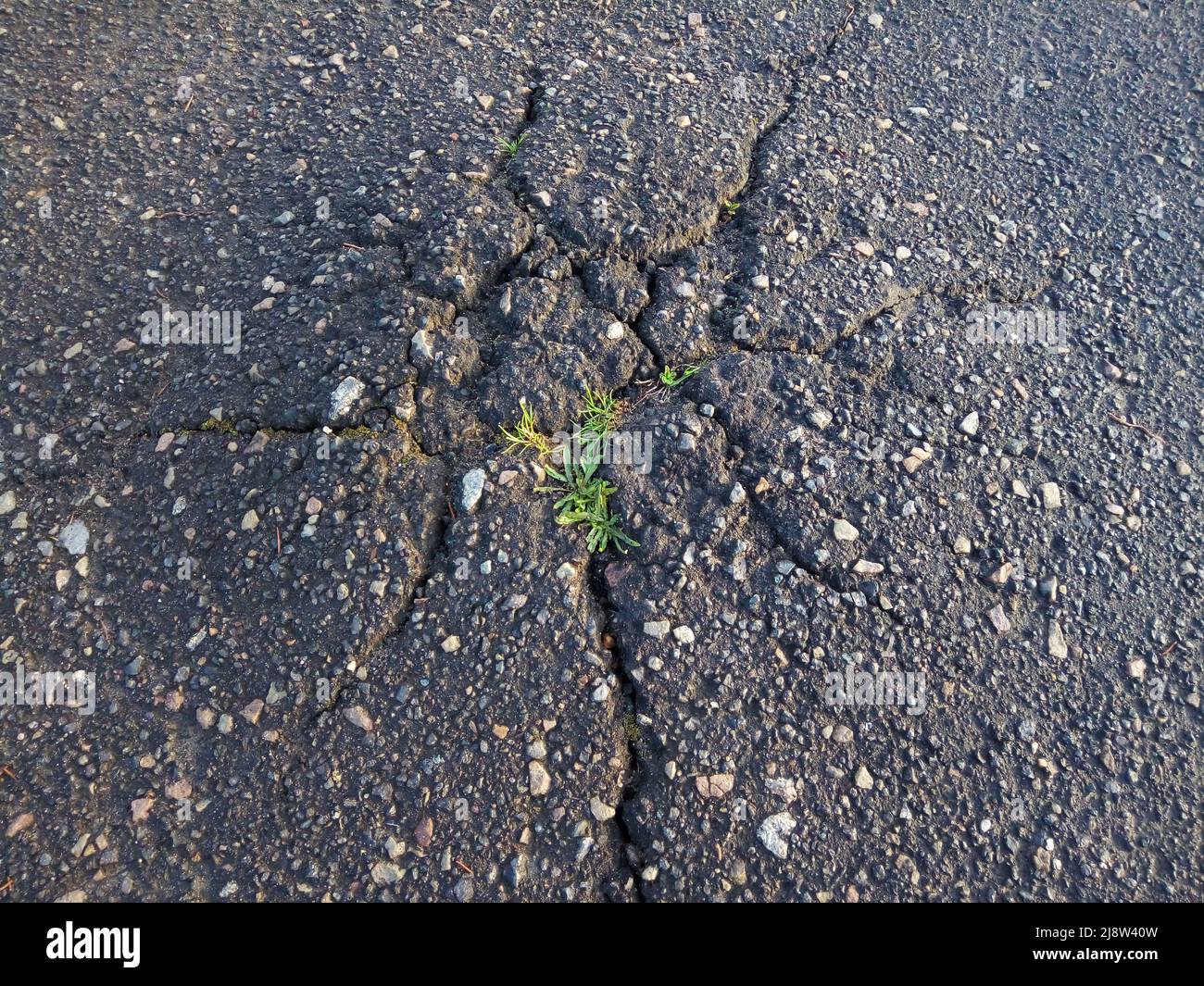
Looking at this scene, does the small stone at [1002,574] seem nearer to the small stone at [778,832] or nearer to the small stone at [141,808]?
the small stone at [778,832]

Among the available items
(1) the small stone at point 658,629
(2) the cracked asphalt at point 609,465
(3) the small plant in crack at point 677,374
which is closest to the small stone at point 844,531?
(2) the cracked asphalt at point 609,465

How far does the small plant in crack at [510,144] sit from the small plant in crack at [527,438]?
→ 3.75 ft

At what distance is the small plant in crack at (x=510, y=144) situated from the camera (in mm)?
3105

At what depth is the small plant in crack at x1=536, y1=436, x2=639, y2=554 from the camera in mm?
2426

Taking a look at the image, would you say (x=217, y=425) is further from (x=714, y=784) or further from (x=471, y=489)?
(x=714, y=784)

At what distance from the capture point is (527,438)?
2.58 metres

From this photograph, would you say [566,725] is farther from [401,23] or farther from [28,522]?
[401,23]

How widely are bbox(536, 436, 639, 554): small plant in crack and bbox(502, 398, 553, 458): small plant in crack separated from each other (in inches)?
2.9

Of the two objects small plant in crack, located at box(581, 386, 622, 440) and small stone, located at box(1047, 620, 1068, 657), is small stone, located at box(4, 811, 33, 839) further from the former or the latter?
small stone, located at box(1047, 620, 1068, 657)

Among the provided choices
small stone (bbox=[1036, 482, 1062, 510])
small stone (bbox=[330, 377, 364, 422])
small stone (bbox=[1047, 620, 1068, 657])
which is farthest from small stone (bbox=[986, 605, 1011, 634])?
small stone (bbox=[330, 377, 364, 422])

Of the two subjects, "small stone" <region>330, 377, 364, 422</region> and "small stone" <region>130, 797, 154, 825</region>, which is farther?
"small stone" <region>330, 377, 364, 422</region>

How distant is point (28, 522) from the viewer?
2.56m
